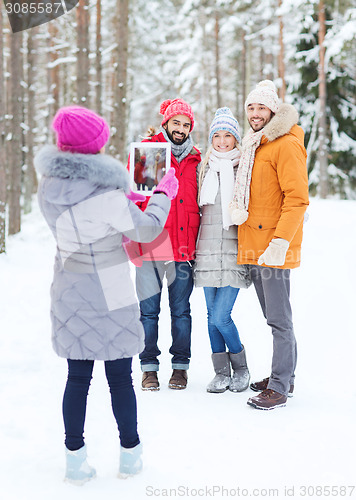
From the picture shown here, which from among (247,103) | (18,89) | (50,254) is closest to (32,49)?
(18,89)

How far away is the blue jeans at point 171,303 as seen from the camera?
13.8ft

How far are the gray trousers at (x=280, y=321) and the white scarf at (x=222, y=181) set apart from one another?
56 cm

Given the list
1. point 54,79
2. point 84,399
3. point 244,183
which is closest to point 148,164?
point 244,183

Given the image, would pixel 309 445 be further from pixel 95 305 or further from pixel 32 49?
pixel 32 49

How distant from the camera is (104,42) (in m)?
26.9

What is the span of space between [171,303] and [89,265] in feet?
5.97

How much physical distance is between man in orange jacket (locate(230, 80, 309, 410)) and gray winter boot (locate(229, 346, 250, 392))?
331 mm

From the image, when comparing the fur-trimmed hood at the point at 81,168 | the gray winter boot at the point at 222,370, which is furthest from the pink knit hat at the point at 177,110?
the gray winter boot at the point at 222,370

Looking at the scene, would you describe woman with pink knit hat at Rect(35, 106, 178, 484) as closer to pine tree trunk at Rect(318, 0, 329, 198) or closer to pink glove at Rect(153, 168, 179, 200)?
pink glove at Rect(153, 168, 179, 200)

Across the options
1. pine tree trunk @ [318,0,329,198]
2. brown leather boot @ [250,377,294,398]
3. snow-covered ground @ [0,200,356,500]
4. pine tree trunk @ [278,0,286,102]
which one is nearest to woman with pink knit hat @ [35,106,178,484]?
snow-covered ground @ [0,200,356,500]

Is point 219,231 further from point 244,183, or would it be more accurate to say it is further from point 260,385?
point 260,385

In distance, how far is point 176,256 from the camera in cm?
409

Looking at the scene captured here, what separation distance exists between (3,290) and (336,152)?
14244 mm

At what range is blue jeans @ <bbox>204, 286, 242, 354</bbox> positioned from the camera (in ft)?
13.2
